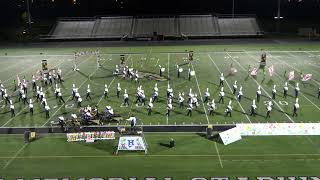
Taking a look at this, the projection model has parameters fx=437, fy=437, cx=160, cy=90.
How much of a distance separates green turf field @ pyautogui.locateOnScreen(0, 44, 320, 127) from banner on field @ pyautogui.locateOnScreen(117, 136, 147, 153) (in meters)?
3.82

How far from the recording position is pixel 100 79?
33031 millimetres

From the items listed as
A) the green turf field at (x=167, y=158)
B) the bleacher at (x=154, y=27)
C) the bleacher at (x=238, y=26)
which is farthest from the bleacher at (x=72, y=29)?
the green turf field at (x=167, y=158)

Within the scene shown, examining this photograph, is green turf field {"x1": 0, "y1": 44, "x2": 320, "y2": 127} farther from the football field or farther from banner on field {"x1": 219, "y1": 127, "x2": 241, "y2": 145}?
banner on field {"x1": 219, "y1": 127, "x2": 241, "y2": 145}

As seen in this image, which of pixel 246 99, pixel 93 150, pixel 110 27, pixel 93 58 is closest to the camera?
pixel 93 150

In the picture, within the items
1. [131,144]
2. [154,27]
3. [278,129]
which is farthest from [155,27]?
[131,144]

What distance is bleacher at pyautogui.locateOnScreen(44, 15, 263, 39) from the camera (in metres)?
62.7

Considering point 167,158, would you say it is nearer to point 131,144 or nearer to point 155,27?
point 131,144

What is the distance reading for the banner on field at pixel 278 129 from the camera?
1908 cm

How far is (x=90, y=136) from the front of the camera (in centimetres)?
1941

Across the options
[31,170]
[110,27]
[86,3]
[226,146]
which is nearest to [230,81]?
[226,146]

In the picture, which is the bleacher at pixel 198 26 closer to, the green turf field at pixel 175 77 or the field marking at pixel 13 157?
the green turf field at pixel 175 77

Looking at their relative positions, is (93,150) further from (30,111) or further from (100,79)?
(100,79)

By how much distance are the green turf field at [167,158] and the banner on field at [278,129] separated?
0.87 ft

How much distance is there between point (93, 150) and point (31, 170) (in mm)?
2879
